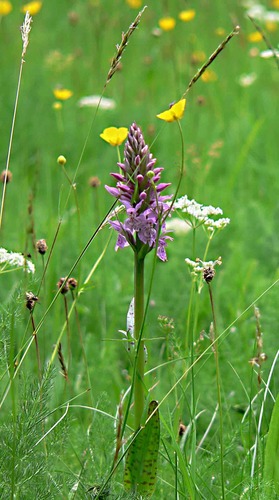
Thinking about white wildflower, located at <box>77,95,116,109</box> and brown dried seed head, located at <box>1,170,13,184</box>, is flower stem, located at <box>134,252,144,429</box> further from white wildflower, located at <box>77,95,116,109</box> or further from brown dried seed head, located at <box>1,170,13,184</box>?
white wildflower, located at <box>77,95,116,109</box>

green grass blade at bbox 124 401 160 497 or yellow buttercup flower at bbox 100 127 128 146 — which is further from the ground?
yellow buttercup flower at bbox 100 127 128 146

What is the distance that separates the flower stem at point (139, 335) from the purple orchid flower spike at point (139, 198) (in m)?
0.03

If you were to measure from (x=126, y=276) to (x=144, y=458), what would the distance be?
165cm

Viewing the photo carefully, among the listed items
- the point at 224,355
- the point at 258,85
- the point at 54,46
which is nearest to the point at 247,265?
the point at 224,355

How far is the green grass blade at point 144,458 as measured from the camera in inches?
56.9

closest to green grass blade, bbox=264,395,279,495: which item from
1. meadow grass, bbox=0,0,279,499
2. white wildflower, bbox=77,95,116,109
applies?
meadow grass, bbox=0,0,279,499

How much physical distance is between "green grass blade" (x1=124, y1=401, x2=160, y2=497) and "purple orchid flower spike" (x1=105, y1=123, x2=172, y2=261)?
11.8 inches

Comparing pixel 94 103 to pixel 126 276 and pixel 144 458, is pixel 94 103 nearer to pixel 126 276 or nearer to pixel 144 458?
pixel 126 276

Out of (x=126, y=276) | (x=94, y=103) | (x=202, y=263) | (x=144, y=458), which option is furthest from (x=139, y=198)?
(x=94, y=103)

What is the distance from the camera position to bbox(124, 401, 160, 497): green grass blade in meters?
1.44

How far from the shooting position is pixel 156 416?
144cm

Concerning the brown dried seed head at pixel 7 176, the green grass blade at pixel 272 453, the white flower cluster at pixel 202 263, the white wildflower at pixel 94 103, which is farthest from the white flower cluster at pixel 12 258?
the white wildflower at pixel 94 103

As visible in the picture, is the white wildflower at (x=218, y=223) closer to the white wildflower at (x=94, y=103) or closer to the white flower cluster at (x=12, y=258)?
the white flower cluster at (x=12, y=258)

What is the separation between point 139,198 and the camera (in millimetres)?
1431
